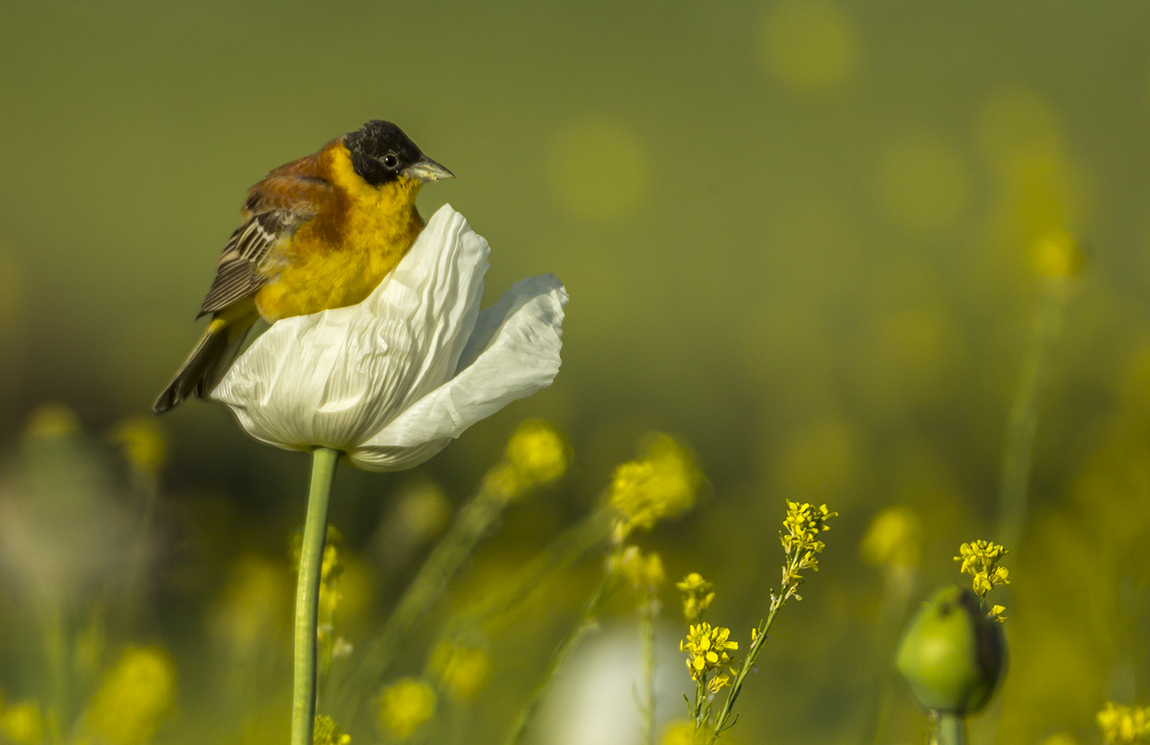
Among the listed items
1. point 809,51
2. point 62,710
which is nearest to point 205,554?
point 62,710

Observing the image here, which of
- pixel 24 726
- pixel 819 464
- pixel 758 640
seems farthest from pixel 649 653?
pixel 819 464

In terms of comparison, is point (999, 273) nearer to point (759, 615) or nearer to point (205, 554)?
point (759, 615)

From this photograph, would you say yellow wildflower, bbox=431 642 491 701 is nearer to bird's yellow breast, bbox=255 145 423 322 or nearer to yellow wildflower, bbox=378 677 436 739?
yellow wildflower, bbox=378 677 436 739

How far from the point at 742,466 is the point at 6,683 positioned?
2.61 m

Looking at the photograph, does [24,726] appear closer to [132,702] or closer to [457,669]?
[132,702]

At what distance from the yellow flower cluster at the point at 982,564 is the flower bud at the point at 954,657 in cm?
14

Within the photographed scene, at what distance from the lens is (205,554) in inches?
63.0

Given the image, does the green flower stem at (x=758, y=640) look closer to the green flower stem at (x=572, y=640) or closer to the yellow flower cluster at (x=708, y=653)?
the yellow flower cluster at (x=708, y=653)

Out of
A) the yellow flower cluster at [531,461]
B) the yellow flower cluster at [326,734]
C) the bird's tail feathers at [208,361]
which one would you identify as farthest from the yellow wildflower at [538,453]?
the yellow flower cluster at [326,734]

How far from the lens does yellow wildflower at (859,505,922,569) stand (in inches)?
39.1

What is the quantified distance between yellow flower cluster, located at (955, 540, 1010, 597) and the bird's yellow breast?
0.42m

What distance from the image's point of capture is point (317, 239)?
810mm

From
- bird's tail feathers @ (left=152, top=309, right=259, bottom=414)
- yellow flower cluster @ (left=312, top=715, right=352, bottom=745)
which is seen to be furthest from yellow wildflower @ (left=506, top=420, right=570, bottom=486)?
yellow flower cluster @ (left=312, top=715, right=352, bottom=745)

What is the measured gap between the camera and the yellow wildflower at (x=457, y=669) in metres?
0.91
